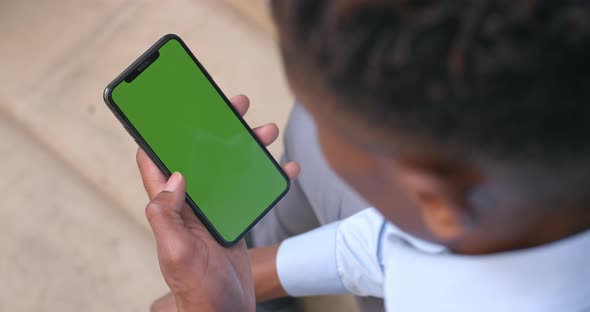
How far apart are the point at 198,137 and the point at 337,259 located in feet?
0.66

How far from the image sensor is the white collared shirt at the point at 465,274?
423 mm

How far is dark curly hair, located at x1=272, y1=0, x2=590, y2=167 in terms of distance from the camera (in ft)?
0.95

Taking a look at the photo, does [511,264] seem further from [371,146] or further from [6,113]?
[6,113]

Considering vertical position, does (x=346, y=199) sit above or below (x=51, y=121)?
below

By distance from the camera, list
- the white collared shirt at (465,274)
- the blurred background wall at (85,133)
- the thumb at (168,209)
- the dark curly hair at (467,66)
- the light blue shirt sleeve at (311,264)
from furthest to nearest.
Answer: the blurred background wall at (85,133)
the light blue shirt sleeve at (311,264)
the thumb at (168,209)
the white collared shirt at (465,274)
the dark curly hair at (467,66)

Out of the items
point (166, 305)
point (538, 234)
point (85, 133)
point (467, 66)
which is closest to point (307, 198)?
point (166, 305)

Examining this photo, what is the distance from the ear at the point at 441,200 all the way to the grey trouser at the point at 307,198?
0.33 metres

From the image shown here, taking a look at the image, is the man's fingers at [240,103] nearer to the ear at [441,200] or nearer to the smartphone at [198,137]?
the smartphone at [198,137]

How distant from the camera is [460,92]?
30 cm

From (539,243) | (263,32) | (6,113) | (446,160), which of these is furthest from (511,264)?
(6,113)

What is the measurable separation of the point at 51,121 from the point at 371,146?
85 cm

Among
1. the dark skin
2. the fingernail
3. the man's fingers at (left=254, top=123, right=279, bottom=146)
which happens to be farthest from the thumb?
the dark skin

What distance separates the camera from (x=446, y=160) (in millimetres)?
338

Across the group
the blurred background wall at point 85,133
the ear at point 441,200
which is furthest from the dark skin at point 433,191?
the blurred background wall at point 85,133
